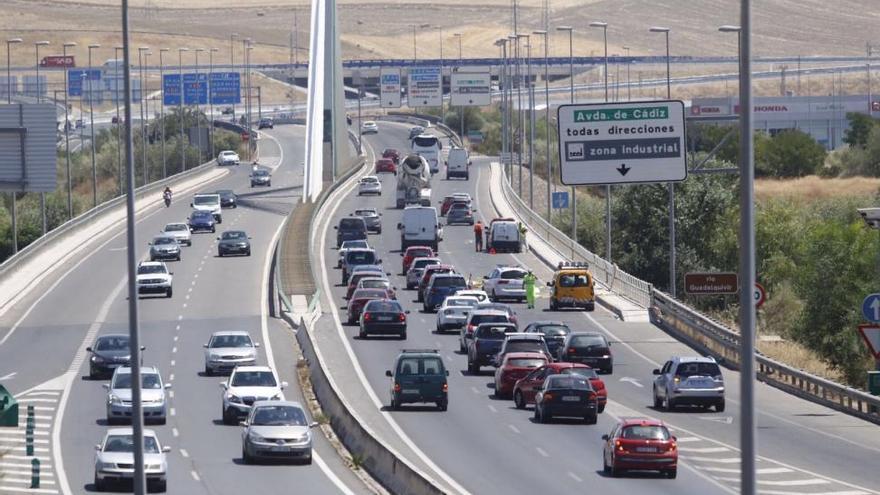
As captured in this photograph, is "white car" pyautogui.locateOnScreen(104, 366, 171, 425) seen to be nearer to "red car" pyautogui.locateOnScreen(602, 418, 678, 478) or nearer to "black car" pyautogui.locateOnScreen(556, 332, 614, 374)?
"black car" pyautogui.locateOnScreen(556, 332, 614, 374)

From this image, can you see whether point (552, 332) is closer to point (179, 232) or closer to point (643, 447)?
point (643, 447)

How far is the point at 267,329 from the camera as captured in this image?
185ft

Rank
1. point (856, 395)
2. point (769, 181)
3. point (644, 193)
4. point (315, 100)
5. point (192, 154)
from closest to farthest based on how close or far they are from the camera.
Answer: point (856, 395)
point (644, 193)
point (315, 100)
point (769, 181)
point (192, 154)

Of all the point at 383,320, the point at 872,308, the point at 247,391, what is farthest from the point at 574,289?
the point at 872,308

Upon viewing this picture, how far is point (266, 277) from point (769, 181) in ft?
229

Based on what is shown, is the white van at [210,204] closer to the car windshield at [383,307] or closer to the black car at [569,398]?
the car windshield at [383,307]

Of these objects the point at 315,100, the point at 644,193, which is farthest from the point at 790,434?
the point at 315,100

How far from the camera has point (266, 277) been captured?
69.9 meters

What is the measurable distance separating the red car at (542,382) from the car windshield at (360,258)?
26974mm

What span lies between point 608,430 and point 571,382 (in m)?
1.42

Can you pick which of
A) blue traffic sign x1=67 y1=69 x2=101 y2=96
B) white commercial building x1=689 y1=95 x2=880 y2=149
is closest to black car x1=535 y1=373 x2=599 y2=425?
blue traffic sign x1=67 y1=69 x2=101 y2=96

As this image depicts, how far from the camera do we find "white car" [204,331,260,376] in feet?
155

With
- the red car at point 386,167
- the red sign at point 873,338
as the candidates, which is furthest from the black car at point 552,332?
the red car at point 386,167

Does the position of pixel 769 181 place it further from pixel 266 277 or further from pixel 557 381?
pixel 557 381
